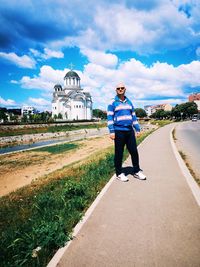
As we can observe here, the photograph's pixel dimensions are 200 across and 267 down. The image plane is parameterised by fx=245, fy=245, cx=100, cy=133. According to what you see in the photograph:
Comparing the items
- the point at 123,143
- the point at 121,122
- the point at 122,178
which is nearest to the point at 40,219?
the point at 122,178

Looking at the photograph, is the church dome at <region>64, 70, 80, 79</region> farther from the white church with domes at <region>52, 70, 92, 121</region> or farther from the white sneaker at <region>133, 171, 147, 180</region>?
the white sneaker at <region>133, 171, 147, 180</region>

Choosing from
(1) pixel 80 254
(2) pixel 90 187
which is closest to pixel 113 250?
(1) pixel 80 254

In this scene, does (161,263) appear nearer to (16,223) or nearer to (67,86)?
(16,223)

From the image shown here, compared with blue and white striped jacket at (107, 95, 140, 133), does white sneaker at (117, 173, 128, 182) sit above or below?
below

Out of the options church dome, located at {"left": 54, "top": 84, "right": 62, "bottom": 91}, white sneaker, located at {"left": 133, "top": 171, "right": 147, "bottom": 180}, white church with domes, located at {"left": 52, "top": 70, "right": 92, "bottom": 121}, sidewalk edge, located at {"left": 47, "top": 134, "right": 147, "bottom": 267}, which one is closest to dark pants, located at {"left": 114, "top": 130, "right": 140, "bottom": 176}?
white sneaker, located at {"left": 133, "top": 171, "right": 147, "bottom": 180}

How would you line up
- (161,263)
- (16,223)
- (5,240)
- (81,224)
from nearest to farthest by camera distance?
(161,263) < (5,240) < (81,224) < (16,223)

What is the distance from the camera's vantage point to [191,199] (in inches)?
194

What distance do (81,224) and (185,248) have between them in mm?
1583

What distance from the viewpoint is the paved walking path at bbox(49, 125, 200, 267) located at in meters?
2.94

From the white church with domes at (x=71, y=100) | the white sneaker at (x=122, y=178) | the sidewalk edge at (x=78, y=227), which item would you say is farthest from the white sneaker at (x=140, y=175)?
the white church with domes at (x=71, y=100)

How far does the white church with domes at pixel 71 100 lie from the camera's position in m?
105

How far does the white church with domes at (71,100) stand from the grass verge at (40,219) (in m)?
98.4

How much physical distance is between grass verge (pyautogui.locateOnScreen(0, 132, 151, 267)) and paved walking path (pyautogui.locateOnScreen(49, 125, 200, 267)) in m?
0.26

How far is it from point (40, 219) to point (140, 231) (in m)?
1.81
